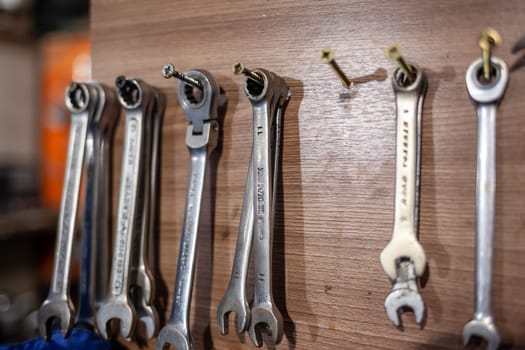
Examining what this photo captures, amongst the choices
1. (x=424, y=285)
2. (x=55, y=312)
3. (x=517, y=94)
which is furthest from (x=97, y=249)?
(x=517, y=94)

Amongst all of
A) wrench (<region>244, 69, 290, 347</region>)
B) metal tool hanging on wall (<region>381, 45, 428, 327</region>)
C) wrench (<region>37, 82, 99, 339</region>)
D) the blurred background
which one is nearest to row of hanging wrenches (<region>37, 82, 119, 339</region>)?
wrench (<region>37, 82, 99, 339</region>)

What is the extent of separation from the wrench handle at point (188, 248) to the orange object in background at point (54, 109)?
61.5 inches

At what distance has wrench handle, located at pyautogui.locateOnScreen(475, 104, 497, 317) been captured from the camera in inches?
21.0

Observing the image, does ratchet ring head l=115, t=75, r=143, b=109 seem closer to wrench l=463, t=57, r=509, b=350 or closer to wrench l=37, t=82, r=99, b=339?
wrench l=37, t=82, r=99, b=339

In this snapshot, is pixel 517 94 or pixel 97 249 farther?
pixel 97 249

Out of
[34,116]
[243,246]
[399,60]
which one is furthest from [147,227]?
[34,116]

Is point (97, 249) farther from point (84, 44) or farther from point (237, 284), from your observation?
point (84, 44)

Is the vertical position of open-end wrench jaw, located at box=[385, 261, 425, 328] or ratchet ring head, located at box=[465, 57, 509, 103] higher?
ratchet ring head, located at box=[465, 57, 509, 103]

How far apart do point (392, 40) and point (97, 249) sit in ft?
1.59

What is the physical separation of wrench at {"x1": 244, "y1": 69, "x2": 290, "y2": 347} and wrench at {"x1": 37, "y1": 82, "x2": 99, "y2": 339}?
25cm

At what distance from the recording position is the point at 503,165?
1.82 feet

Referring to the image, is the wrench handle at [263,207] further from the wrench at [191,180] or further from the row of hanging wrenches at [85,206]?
the row of hanging wrenches at [85,206]

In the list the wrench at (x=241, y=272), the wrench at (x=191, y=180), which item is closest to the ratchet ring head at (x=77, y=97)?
the wrench at (x=191, y=180)

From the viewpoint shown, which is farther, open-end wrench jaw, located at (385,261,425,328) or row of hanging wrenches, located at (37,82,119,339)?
row of hanging wrenches, located at (37,82,119,339)
